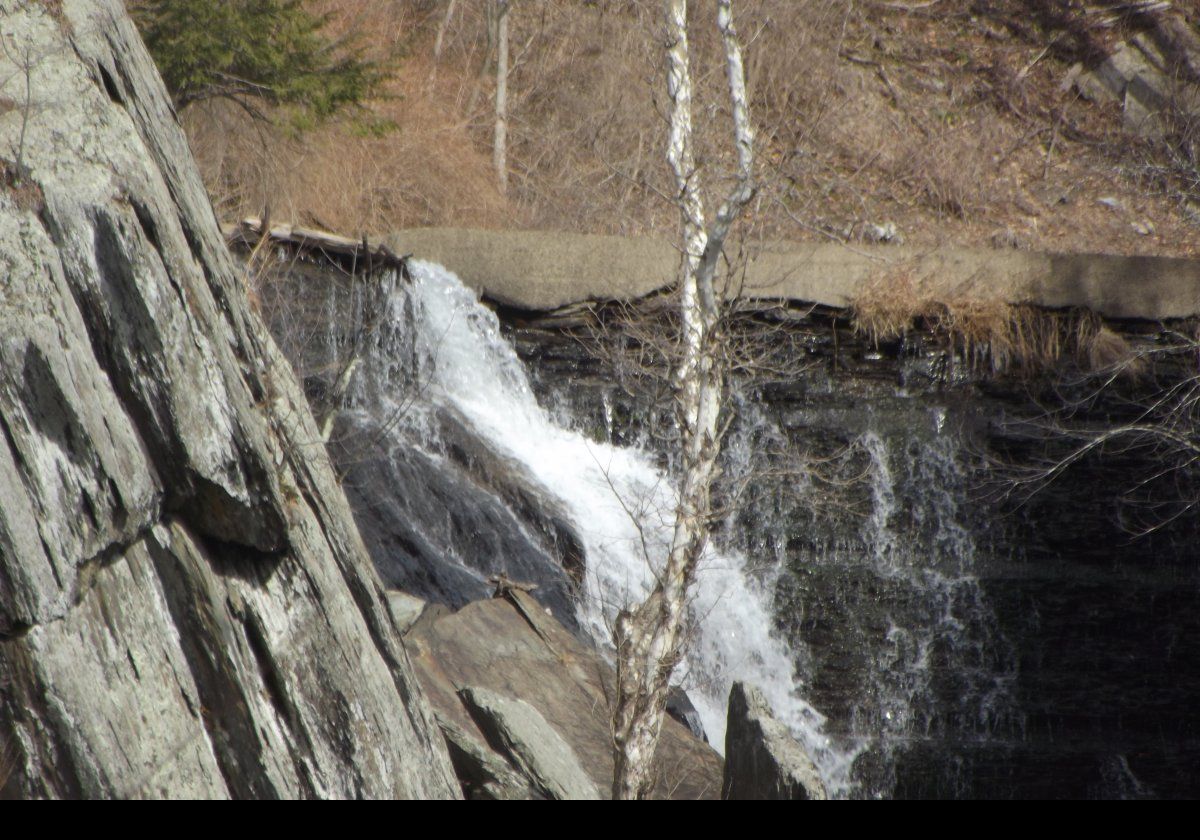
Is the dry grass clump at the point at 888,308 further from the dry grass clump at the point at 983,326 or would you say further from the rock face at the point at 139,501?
the rock face at the point at 139,501

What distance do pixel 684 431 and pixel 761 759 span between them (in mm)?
1765

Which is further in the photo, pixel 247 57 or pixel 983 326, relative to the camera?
pixel 983 326

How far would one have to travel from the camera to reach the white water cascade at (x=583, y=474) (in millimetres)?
8516

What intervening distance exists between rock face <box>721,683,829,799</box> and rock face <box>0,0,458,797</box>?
198cm

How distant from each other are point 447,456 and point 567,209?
5751mm

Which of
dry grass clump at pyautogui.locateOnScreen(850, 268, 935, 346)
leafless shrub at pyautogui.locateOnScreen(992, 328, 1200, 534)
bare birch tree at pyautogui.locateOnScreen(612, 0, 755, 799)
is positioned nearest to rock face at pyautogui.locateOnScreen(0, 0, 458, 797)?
bare birch tree at pyautogui.locateOnScreen(612, 0, 755, 799)

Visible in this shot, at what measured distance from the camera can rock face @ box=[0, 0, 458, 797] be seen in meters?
3.45

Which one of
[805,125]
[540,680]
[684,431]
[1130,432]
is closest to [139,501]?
[684,431]

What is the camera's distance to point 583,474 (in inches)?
372

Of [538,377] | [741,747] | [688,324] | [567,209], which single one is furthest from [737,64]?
[567,209]

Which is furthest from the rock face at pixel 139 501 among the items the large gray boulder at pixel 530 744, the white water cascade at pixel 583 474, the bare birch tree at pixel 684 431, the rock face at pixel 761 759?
the white water cascade at pixel 583 474

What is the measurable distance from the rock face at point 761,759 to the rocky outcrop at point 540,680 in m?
0.27

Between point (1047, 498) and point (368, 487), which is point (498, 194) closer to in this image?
point (368, 487)

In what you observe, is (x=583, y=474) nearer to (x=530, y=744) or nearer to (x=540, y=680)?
(x=540, y=680)
